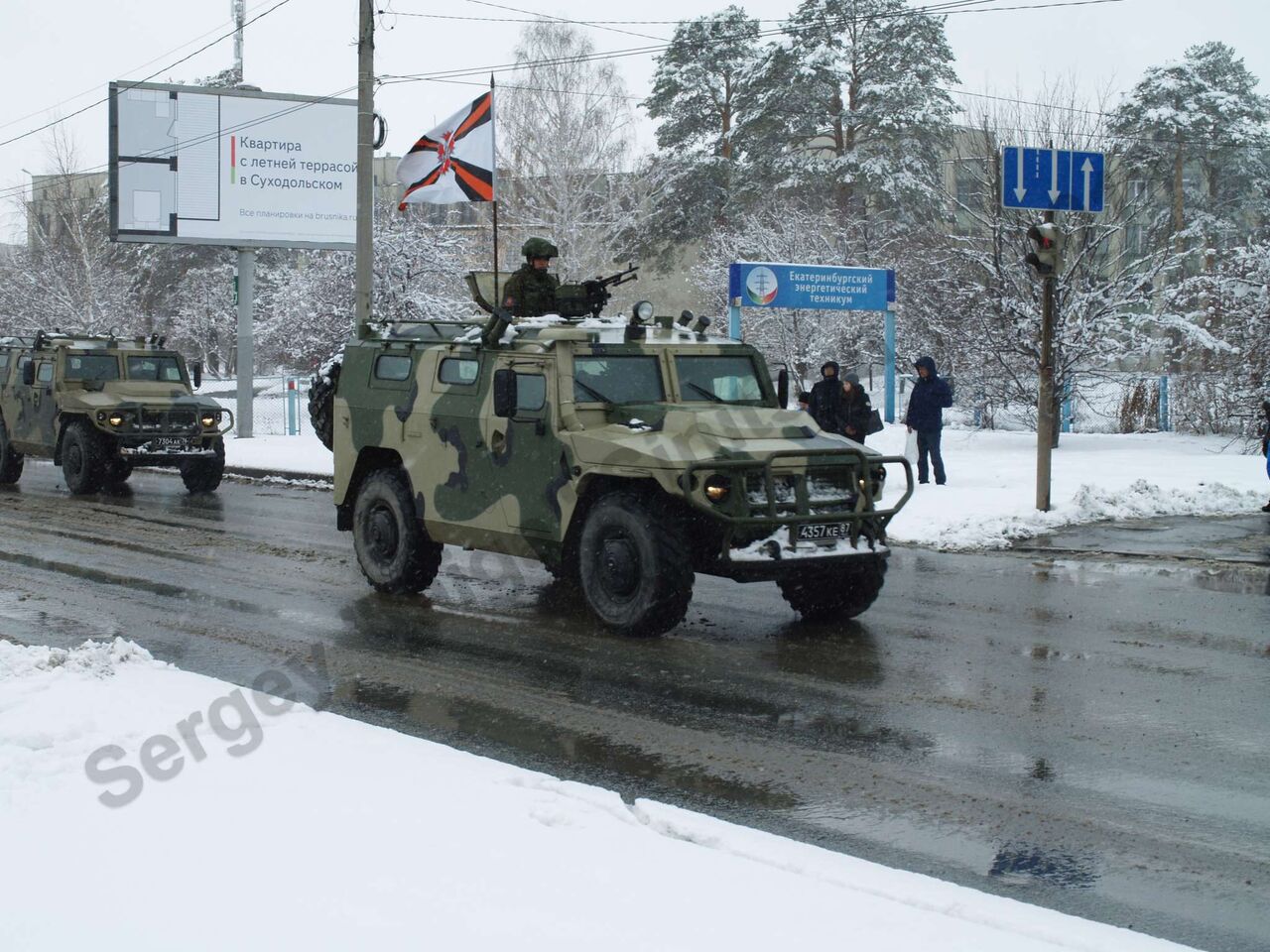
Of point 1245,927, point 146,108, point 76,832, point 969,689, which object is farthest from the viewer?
point 146,108

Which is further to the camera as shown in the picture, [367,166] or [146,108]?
[146,108]

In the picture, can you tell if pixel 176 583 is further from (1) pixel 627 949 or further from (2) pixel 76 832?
(1) pixel 627 949

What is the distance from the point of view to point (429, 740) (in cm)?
639

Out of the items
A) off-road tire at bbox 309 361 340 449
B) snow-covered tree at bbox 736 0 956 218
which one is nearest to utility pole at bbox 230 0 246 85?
snow-covered tree at bbox 736 0 956 218

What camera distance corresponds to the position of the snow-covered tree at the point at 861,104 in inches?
1649

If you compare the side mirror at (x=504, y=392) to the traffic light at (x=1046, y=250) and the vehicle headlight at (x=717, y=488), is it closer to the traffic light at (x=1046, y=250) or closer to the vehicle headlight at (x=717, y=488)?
the vehicle headlight at (x=717, y=488)

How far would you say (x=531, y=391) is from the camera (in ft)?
31.4

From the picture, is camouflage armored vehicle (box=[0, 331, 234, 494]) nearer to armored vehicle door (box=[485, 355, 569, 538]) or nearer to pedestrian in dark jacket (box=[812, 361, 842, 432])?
pedestrian in dark jacket (box=[812, 361, 842, 432])

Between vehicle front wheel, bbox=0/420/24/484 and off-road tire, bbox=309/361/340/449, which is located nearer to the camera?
off-road tire, bbox=309/361/340/449

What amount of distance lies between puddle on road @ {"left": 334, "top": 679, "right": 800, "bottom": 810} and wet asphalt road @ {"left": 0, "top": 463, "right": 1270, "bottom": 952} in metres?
0.02

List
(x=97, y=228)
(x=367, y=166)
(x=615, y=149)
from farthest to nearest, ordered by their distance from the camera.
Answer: (x=97, y=228) < (x=615, y=149) < (x=367, y=166)

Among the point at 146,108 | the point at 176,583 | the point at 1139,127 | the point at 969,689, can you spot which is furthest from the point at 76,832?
the point at 1139,127

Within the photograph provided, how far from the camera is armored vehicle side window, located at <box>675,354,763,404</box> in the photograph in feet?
32.1

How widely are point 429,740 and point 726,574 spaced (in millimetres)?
2845
